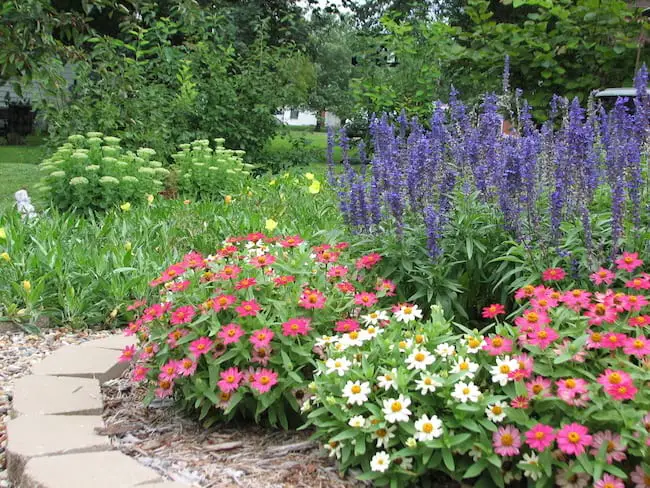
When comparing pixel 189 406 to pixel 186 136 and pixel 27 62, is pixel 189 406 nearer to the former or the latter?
pixel 27 62

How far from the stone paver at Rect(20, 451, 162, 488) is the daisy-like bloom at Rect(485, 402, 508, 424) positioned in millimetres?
936

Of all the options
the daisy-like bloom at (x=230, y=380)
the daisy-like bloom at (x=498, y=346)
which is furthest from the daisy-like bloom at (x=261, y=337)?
the daisy-like bloom at (x=498, y=346)

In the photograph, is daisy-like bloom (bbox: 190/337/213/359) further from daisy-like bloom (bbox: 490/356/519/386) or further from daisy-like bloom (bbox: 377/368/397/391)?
daisy-like bloom (bbox: 490/356/519/386)

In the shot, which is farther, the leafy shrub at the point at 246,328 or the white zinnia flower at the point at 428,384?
the leafy shrub at the point at 246,328

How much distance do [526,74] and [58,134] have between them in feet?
15.8

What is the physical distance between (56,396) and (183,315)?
0.66 metres

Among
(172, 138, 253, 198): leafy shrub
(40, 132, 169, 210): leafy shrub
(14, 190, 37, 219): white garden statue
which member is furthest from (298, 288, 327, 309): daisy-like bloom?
(172, 138, 253, 198): leafy shrub

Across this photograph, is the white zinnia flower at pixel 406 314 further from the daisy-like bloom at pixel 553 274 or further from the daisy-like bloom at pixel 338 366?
the daisy-like bloom at pixel 553 274

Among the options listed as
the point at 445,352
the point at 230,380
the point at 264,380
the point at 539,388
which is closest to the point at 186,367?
the point at 230,380

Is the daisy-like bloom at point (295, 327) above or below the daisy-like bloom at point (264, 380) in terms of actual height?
above

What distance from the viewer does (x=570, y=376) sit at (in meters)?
1.99

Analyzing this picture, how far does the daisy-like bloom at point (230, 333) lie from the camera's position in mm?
2283

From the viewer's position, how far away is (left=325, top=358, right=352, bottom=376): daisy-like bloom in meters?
2.14

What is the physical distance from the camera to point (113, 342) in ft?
11.0
